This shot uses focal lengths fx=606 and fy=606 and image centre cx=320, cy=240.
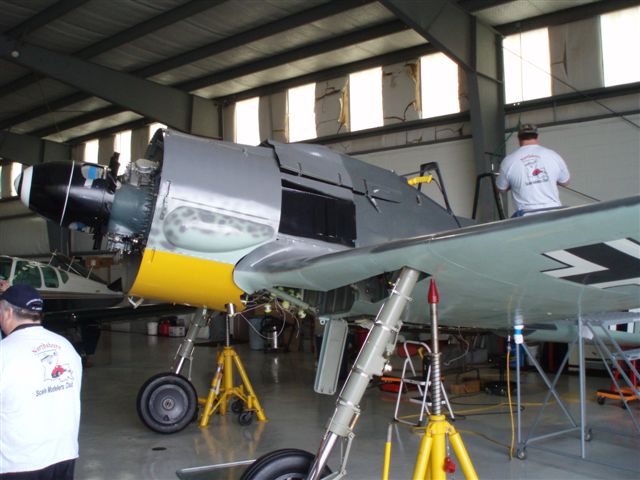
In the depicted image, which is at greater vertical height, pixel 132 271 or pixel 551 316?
pixel 132 271

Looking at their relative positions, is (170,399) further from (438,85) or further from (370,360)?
(438,85)

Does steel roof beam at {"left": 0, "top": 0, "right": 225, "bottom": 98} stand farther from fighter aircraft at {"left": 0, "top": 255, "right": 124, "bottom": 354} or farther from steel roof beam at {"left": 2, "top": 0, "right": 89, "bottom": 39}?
fighter aircraft at {"left": 0, "top": 255, "right": 124, "bottom": 354}

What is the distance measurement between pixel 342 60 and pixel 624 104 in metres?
6.37

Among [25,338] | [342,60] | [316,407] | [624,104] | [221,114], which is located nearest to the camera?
[25,338]

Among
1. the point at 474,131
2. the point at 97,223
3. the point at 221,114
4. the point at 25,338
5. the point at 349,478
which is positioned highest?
the point at 221,114

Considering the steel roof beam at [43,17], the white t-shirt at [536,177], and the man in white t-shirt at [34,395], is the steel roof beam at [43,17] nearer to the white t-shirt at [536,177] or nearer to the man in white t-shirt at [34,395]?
the white t-shirt at [536,177]

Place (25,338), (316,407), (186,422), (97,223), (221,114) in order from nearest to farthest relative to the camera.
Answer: (25,338), (97,223), (186,422), (316,407), (221,114)

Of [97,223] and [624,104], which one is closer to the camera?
[97,223]

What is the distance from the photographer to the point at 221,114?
17.3 meters

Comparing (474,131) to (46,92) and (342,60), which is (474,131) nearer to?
(342,60)

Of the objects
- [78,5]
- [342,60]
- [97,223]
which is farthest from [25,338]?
[342,60]

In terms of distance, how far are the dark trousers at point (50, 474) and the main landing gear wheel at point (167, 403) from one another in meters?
3.28

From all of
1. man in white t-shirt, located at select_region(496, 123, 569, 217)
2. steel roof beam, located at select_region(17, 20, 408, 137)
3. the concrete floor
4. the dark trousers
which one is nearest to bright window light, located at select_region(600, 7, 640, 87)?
steel roof beam, located at select_region(17, 20, 408, 137)

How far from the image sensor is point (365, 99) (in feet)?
47.4
